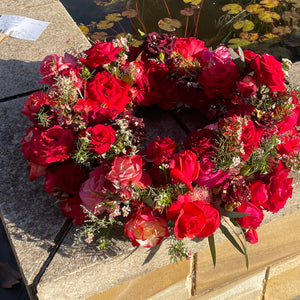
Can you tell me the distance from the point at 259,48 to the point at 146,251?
7.51 feet

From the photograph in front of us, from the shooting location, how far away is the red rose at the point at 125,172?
1256 millimetres

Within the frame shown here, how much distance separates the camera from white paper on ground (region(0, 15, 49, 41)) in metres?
2.64

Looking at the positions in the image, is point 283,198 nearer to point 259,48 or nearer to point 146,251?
point 146,251

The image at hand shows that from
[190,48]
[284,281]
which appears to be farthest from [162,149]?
[284,281]

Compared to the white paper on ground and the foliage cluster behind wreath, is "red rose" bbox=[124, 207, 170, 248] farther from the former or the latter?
the white paper on ground

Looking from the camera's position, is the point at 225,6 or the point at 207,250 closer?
the point at 207,250

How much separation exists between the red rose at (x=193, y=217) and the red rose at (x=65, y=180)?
0.38 meters

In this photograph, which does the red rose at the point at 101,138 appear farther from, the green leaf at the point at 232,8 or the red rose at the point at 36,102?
the green leaf at the point at 232,8

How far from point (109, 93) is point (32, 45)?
1275mm

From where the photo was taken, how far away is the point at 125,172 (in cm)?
126

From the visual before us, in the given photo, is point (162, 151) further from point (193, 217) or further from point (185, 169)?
point (193, 217)

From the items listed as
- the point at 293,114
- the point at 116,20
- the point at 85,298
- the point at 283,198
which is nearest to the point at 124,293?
the point at 85,298

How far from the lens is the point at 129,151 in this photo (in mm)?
1430

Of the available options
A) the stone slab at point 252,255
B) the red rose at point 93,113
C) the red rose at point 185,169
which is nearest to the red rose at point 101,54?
the red rose at point 93,113
